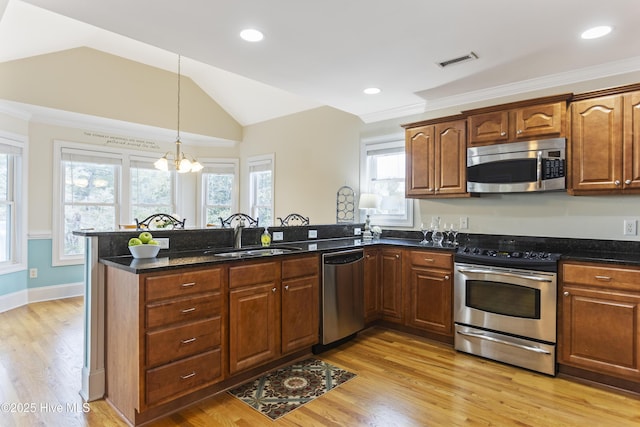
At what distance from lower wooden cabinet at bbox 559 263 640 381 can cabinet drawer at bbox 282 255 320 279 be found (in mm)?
1936

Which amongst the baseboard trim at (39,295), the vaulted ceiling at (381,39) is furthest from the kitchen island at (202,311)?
the baseboard trim at (39,295)

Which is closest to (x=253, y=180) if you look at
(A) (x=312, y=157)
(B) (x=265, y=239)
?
(A) (x=312, y=157)

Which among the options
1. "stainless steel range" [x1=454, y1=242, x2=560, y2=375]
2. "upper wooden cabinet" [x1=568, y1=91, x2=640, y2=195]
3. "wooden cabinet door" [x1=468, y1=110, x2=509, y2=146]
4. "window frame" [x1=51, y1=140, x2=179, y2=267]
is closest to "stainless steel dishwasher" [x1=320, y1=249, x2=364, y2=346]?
"stainless steel range" [x1=454, y1=242, x2=560, y2=375]

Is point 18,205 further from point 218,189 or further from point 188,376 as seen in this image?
point 188,376

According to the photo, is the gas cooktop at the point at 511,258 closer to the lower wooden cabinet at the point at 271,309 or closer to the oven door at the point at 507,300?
the oven door at the point at 507,300

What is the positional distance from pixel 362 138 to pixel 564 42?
2.52m

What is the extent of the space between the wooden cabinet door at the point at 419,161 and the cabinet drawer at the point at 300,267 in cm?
154

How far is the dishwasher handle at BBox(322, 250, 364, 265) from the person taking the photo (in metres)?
3.21

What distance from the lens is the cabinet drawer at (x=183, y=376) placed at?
6.89 feet

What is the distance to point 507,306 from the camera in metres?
3.02

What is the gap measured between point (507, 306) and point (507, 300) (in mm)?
49

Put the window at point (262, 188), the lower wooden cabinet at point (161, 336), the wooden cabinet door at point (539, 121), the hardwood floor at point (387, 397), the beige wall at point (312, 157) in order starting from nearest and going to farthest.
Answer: the lower wooden cabinet at point (161, 336) → the hardwood floor at point (387, 397) → the wooden cabinet door at point (539, 121) → the beige wall at point (312, 157) → the window at point (262, 188)

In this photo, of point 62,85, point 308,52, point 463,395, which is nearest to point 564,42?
point 308,52

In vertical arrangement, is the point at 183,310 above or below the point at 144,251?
below
